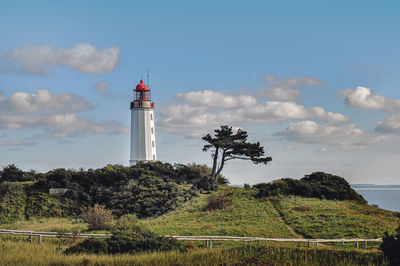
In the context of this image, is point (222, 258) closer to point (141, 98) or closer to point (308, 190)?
point (308, 190)

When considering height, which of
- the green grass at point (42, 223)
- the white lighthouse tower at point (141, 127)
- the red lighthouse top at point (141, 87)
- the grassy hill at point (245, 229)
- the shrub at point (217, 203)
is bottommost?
the green grass at point (42, 223)

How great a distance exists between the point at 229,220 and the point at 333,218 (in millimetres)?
7963

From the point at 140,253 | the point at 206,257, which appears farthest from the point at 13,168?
the point at 206,257

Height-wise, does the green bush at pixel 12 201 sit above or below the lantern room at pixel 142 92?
below

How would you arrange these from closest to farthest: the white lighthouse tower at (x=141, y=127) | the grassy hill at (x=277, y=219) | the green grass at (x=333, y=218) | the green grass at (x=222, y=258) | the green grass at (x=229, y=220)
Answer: the green grass at (x=222, y=258) < the green grass at (x=229, y=220) < the grassy hill at (x=277, y=219) < the green grass at (x=333, y=218) < the white lighthouse tower at (x=141, y=127)

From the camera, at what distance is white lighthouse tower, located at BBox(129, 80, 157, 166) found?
56.8 meters

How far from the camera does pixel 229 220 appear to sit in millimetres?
36062

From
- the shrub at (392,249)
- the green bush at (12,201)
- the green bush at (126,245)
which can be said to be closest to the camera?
the shrub at (392,249)

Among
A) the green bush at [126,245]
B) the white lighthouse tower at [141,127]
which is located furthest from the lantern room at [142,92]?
the green bush at [126,245]

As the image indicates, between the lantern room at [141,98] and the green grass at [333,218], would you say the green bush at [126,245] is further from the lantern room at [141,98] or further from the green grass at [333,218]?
the lantern room at [141,98]

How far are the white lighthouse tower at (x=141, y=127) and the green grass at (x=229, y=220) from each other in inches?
597

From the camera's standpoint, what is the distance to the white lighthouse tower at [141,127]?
5678 centimetres

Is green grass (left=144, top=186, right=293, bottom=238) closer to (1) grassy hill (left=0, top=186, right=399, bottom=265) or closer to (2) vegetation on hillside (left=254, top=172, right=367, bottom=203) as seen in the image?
(1) grassy hill (left=0, top=186, right=399, bottom=265)

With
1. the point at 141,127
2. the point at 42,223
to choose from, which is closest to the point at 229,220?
the point at 42,223
